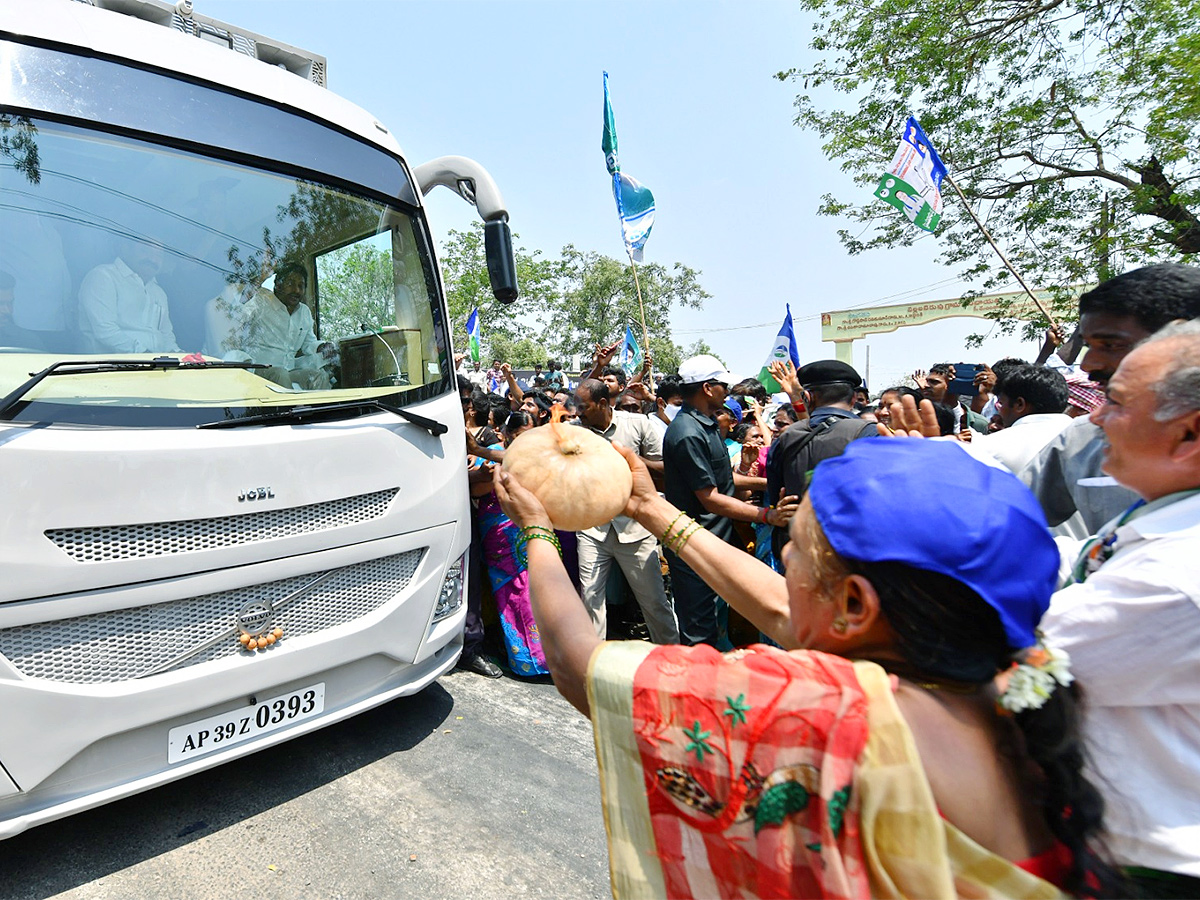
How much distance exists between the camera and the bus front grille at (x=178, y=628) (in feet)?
7.54

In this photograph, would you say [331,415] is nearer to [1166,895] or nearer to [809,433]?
[809,433]

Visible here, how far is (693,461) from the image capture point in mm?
3975

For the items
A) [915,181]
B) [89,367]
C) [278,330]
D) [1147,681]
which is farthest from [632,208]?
[1147,681]

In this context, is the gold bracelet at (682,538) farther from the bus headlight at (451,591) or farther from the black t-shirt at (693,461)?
the black t-shirt at (693,461)

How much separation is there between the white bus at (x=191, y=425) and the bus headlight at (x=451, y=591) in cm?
2

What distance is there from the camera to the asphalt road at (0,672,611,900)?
8.16 ft

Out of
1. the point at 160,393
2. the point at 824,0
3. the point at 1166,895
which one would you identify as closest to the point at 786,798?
the point at 1166,895

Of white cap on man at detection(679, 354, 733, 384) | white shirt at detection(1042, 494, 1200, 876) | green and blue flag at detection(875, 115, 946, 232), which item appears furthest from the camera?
green and blue flag at detection(875, 115, 946, 232)

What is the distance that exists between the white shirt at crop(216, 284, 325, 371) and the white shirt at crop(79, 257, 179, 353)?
226 millimetres

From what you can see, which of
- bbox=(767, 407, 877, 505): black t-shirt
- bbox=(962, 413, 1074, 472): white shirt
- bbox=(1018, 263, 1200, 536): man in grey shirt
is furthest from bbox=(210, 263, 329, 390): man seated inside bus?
bbox=(1018, 263, 1200, 536): man in grey shirt

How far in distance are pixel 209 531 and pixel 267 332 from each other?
96cm

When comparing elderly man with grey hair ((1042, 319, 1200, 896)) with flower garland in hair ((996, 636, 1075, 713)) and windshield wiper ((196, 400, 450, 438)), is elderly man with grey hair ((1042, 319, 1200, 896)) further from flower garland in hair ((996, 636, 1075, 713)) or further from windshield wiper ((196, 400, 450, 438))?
windshield wiper ((196, 400, 450, 438))

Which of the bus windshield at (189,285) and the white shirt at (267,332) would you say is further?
the white shirt at (267,332)

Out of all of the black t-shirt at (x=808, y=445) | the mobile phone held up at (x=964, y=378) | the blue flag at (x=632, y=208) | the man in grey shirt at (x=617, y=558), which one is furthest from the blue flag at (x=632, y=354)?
the black t-shirt at (x=808, y=445)
